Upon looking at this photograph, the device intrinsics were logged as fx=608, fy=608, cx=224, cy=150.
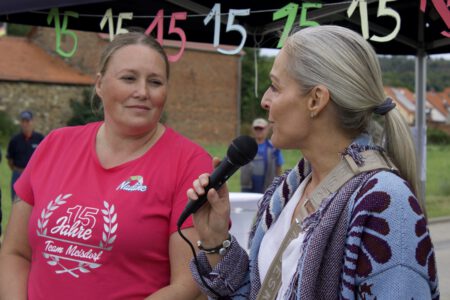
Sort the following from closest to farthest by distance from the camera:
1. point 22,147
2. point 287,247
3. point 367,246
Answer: point 367,246
point 287,247
point 22,147

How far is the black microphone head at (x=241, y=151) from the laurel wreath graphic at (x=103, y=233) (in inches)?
21.2

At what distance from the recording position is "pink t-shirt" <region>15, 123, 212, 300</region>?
194cm

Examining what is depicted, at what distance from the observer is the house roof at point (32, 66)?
38.2m

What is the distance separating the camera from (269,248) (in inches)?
63.3

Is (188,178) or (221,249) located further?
(188,178)

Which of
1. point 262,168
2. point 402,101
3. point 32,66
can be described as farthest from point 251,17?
point 32,66

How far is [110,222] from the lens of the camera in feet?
6.39

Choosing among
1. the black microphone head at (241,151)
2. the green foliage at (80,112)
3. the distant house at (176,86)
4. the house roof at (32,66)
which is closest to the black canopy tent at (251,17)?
the black microphone head at (241,151)

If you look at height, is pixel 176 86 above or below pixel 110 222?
below

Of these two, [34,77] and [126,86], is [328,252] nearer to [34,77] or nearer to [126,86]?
[126,86]

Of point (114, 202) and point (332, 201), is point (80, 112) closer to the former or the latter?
point (114, 202)

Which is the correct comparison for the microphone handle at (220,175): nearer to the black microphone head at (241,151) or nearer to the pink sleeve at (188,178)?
the black microphone head at (241,151)

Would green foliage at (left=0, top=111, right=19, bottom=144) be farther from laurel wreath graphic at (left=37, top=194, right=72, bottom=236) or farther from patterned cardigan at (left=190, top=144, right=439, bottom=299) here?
patterned cardigan at (left=190, top=144, right=439, bottom=299)

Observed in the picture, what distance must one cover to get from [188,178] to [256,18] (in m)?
3.53
